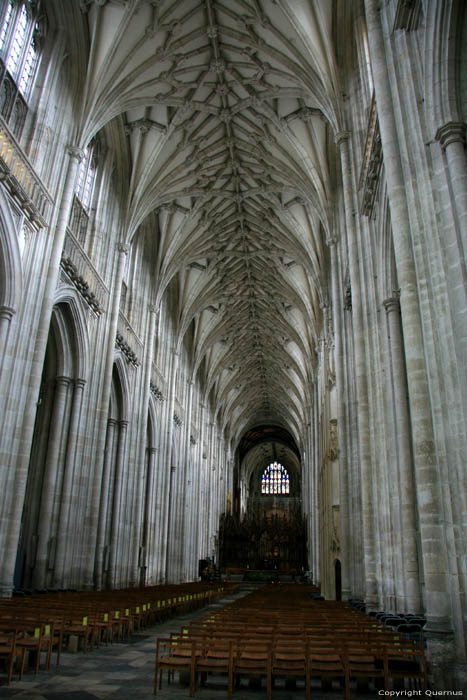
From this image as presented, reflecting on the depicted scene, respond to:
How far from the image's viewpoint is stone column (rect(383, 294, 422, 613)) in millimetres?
9906

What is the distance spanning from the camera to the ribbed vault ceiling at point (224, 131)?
16656 millimetres

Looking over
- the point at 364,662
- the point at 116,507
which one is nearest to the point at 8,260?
the point at 364,662

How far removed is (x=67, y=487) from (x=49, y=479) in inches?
24.9

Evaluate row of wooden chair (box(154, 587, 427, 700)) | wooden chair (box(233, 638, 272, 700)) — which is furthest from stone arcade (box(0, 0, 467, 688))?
wooden chair (box(233, 638, 272, 700))

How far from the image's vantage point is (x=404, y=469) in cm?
1059

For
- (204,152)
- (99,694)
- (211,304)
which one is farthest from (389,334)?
(211,304)

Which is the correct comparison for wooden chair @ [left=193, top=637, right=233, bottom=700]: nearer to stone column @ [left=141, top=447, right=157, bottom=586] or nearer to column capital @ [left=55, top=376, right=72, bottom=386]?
column capital @ [left=55, top=376, right=72, bottom=386]

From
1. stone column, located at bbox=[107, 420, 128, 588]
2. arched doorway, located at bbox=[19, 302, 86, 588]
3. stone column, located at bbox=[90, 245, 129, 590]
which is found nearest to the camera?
arched doorway, located at bbox=[19, 302, 86, 588]

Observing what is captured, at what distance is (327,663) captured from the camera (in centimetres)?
590

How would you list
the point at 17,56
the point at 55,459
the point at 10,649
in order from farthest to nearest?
the point at 55,459 → the point at 17,56 → the point at 10,649

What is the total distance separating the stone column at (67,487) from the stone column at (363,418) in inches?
330

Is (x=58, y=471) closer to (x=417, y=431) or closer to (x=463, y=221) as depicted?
(x=417, y=431)

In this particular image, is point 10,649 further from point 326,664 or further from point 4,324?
point 4,324

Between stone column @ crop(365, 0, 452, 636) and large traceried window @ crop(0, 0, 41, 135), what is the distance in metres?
8.98
